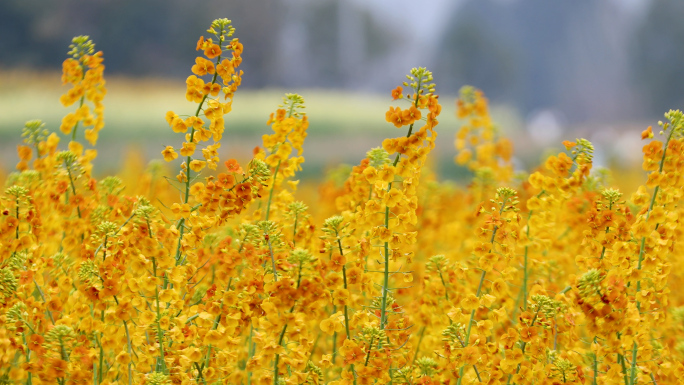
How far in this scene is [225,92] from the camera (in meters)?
1.96

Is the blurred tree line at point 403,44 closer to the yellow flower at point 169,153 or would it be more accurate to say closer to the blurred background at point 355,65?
the blurred background at point 355,65

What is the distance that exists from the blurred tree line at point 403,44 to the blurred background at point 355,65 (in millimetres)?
21

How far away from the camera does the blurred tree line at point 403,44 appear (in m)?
8.25

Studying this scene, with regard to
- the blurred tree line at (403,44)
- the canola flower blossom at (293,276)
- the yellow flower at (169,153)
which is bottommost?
the canola flower blossom at (293,276)

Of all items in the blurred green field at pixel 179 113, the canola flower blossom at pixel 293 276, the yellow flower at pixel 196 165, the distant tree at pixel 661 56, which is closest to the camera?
the canola flower blossom at pixel 293 276

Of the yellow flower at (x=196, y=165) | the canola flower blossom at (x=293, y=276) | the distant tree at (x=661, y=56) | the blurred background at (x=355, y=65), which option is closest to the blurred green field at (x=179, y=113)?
the blurred background at (x=355, y=65)

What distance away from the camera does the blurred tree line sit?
8.25m

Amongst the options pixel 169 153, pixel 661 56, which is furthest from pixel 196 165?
pixel 661 56

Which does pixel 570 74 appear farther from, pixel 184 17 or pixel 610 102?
pixel 184 17

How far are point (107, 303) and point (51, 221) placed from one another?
22.6 inches

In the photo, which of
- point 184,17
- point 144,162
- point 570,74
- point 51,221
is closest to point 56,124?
point 144,162

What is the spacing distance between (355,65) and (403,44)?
92 centimetres

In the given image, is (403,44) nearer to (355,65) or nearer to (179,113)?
(355,65)

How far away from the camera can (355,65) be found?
1014 cm
